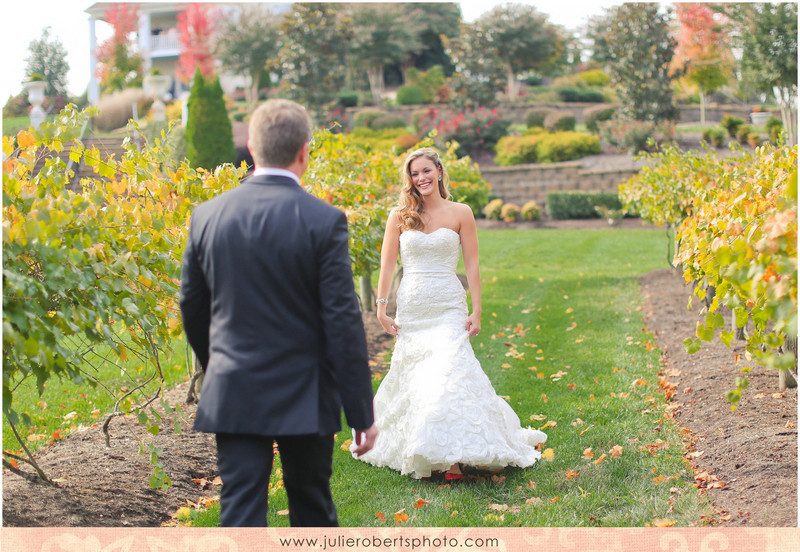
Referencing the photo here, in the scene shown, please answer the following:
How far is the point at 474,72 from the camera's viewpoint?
28.0 m

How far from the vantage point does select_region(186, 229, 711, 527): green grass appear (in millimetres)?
3650

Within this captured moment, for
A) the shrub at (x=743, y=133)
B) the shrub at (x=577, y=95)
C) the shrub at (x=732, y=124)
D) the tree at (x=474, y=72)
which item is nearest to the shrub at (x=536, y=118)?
the tree at (x=474, y=72)

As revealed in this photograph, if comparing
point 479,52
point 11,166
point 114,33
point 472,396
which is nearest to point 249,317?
point 11,166

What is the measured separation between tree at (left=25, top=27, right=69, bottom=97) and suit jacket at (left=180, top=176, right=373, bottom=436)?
32.8 meters

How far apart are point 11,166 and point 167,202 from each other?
33.2 inches

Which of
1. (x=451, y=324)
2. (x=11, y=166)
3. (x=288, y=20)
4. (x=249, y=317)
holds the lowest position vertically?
(x=451, y=324)

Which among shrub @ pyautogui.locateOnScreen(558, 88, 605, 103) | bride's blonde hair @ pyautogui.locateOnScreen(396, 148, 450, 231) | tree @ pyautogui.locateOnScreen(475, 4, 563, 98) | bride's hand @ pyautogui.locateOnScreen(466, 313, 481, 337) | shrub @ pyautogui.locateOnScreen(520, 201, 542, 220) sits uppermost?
tree @ pyautogui.locateOnScreen(475, 4, 563, 98)

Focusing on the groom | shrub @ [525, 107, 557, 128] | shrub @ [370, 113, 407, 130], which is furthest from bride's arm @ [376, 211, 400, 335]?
shrub @ [525, 107, 557, 128]

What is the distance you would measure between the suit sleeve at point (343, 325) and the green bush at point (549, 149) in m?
23.1

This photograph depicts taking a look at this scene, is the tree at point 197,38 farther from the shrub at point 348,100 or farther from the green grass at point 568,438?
the green grass at point 568,438

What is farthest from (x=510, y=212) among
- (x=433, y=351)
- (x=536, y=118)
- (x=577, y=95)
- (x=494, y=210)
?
(x=433, y=351)

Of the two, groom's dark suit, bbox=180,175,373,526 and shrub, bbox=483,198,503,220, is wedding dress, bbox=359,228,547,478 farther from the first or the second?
shrub, bbox=483,198,503,220

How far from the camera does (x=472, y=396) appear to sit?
4.15m

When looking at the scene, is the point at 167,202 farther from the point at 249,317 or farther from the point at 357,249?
the point at 357,249
